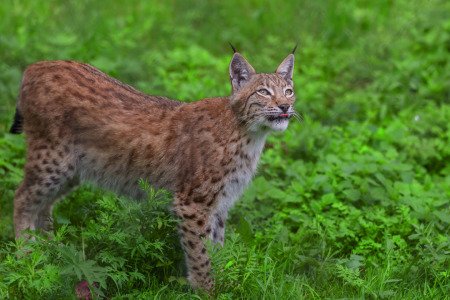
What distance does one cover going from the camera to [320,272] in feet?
15.5

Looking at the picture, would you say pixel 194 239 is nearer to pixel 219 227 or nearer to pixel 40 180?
pixel 219 227

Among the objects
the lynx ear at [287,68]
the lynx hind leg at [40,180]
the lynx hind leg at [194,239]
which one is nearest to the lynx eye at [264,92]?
the lynx ear at [287,68]

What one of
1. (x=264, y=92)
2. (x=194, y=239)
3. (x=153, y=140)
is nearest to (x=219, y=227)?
(x=194, y=239)

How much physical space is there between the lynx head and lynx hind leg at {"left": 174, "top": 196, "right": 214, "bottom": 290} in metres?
0.80

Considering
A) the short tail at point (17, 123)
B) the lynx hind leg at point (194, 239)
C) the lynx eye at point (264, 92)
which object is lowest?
the lynx hind leg at point (194, 239)

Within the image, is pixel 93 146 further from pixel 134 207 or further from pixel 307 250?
pixel 307 250

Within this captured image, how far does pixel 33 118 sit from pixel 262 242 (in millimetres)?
2245

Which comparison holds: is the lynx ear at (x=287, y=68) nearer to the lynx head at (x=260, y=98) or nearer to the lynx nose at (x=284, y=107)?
the lynx head at (x=260, y=98)

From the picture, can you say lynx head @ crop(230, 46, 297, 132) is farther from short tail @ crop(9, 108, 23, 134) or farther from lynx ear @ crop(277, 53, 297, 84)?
short tail @ crop(9, 108, 23, 134)

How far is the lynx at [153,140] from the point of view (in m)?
4.65

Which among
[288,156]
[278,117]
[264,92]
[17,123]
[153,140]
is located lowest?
[17,123]

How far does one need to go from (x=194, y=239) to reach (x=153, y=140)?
0.92 metres

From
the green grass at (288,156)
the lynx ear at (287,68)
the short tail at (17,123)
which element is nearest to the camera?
the green grass at (288,156)

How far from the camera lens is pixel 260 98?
4.66 metres
